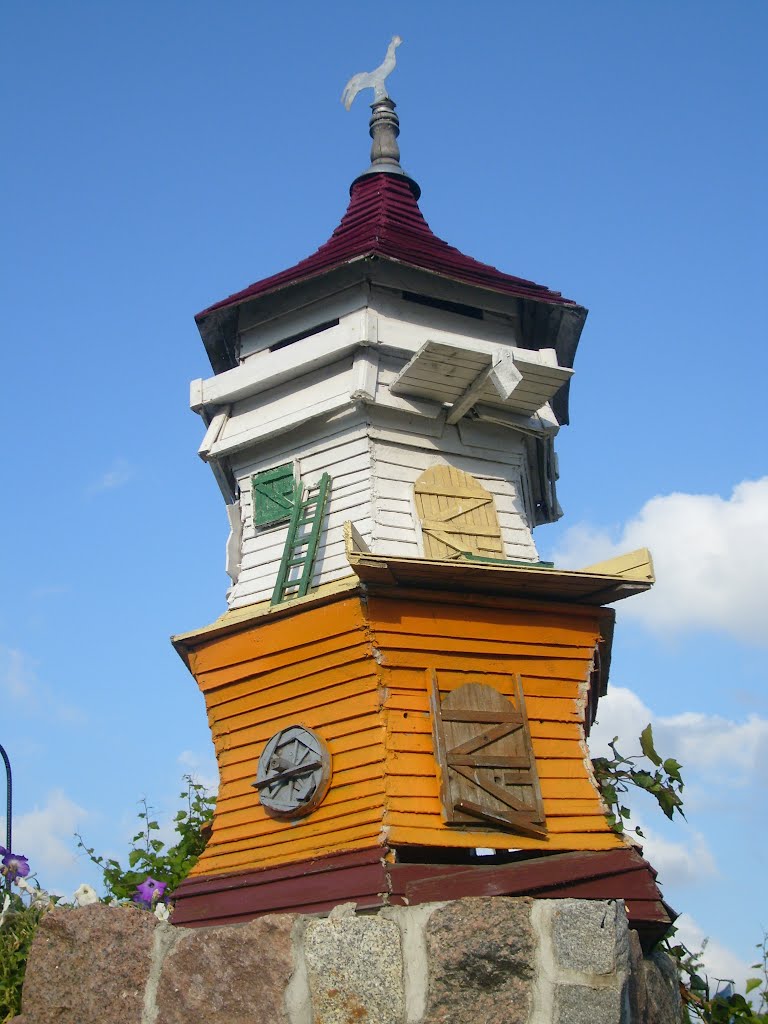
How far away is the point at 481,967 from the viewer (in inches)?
306

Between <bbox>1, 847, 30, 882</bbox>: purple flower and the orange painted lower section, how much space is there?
1.52 meters

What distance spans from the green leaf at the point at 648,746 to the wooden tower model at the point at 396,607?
545 millimetres

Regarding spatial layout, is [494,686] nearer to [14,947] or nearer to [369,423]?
[369,423]

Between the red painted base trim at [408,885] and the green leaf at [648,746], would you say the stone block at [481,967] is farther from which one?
the green leaf at [648,746]

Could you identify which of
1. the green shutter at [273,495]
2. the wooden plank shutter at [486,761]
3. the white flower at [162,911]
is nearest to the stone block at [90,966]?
the white flower at [162,911]

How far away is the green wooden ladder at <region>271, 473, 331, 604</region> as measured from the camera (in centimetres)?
1076

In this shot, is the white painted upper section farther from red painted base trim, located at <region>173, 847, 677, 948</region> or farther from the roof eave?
red painted base trim, located at <region>173, 847, 677, 948</region>

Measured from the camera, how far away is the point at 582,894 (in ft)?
29.9

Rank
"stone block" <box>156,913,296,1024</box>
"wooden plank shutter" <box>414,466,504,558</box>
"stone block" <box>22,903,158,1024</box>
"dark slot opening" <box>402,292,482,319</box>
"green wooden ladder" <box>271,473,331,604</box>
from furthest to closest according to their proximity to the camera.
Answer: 1. "dark slot opening" <box>402,292,482,319</box>
2. "wooden plank shutter" <box>414,466,504,558</box>
3. "green wooden ladder" <box>271,473,331,604</box>
4. "stone block" <box>22,903,158,1024</box>
5. "stone block" <box>156,913,296,1024</box>

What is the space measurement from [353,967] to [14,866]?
11.6 ft

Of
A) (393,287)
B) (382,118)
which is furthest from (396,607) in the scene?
(382,118)

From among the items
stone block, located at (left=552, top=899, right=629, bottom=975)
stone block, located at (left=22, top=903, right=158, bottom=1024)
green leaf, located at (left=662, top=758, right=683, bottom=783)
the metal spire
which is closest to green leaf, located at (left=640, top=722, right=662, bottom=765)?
Answer: green leaf, located at (left=662, top=758, right=683, bottom=783)

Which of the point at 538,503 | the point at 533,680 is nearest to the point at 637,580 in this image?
the point at 533,680

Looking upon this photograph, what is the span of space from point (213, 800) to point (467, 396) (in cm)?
512
